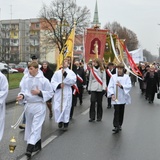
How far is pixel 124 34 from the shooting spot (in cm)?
9394

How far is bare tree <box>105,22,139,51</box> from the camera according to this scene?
306 ft

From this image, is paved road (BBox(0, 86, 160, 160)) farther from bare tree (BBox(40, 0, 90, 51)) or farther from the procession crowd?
bare tree (BBox(40, 0, 90, 51))

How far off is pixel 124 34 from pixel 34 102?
3510 inches

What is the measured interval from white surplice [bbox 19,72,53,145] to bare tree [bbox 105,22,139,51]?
8603 cm

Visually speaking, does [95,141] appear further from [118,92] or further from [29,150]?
[29,150]

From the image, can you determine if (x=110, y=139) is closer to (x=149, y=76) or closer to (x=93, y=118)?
(x=93, y=118)

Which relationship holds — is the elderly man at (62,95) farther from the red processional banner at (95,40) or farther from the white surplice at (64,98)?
the red processional banner at (95,40)

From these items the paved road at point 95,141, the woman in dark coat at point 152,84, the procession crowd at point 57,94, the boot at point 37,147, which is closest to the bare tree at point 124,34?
the woman in dark coat at point 152,84

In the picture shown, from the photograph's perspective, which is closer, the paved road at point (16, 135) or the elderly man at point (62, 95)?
the paved road at point (16, 135)

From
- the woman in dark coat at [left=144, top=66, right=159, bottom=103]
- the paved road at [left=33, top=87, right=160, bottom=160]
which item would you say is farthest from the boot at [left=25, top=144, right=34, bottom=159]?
the woman in dark coat at [left=144, top=66, right=159, bottom=103]

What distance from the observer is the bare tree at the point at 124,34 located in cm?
9331

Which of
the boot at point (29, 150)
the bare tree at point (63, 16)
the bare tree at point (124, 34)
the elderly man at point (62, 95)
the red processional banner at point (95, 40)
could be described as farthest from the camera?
the bare tree at point (124, 34)

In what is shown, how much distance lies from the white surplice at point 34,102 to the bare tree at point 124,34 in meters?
86.0

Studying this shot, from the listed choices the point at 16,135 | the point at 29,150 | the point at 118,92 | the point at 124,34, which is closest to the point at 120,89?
the point at 118,92
